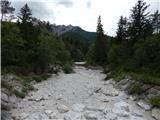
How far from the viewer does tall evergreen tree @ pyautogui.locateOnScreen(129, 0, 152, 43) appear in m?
39.7

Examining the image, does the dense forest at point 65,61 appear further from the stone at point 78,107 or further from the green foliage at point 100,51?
the green foliage at point 100,51

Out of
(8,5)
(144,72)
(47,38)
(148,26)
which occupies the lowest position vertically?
(144,72)

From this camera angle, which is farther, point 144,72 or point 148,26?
point 148,26

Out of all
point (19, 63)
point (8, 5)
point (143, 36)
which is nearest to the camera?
point (19, 63)

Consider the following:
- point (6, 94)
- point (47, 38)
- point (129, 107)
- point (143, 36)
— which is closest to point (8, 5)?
point (47, 38)

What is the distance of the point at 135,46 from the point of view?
113ft

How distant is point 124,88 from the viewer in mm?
22281

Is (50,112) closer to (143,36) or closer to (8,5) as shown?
(143,36)

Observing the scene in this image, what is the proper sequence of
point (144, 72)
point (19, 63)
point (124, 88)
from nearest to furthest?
1. point (124, 88)
2. point (144, 72)
3. point (19, 63)

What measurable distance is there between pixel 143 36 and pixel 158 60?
13.5 meters

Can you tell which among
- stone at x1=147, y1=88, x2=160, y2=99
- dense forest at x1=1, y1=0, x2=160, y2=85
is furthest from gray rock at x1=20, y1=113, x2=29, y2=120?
dense forest at x1=1, y1=0, x2=160, y2=85

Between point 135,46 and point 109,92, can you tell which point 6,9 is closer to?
point 135,46

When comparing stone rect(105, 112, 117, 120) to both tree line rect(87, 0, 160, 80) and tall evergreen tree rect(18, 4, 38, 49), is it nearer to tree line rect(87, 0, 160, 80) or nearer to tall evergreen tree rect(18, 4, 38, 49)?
tree line rect(87, 0, 160, 80)

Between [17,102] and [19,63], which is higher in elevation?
[19,63]
